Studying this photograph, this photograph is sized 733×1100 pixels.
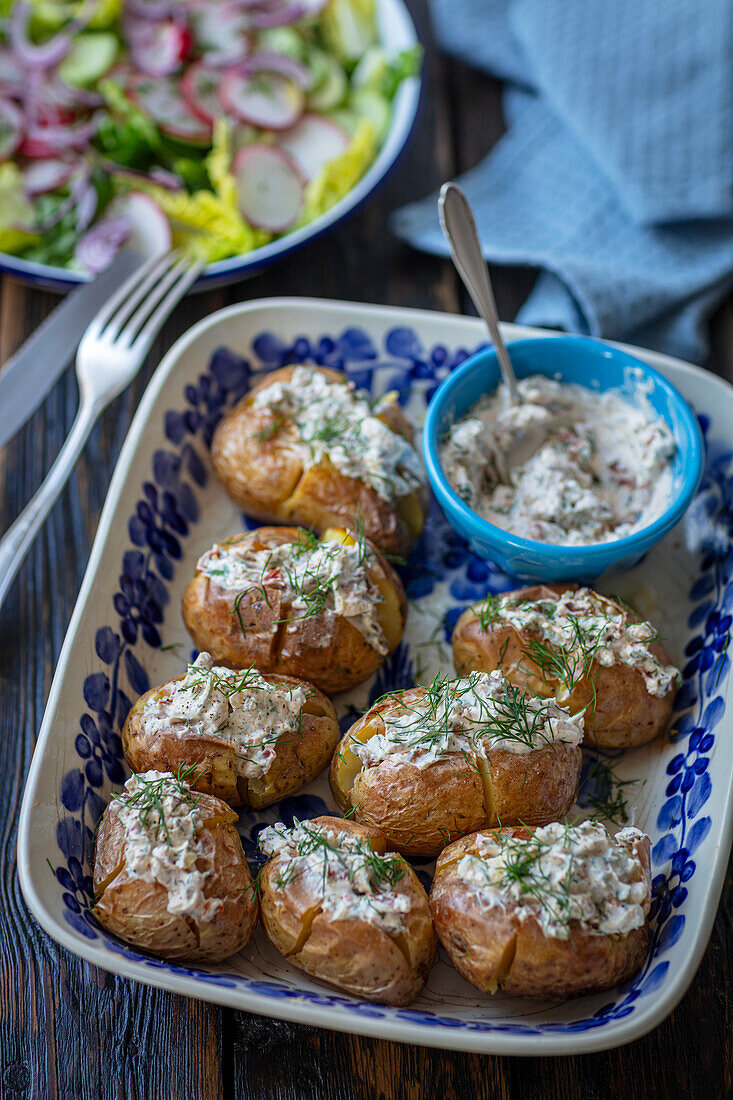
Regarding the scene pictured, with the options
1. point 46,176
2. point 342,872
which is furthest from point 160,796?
point 46,176

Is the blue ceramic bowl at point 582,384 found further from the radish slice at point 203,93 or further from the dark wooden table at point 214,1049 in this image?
the radish slice at point 203,93

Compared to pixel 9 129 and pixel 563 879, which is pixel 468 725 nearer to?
pixel 563 879

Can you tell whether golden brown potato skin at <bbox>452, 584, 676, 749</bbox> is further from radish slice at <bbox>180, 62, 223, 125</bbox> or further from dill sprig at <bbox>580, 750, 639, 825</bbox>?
radish slice at <bbox>180, 62, 223, 125</bbox>

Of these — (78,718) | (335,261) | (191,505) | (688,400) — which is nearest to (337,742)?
(78,718)

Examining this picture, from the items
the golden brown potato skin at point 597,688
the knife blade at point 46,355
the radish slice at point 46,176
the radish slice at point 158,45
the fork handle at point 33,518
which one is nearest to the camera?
the golden brown potato skin at point 597,688

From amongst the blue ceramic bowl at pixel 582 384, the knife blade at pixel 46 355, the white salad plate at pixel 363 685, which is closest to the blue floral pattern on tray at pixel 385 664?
the white salad plate at pixel 363 685

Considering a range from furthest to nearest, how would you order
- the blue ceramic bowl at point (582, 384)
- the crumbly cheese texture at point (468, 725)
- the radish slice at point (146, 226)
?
the radish slice at point (146, 226) → the blue ceramic bowl at point (582, 384) → the crumbly cheese texture at point (468, 725)
